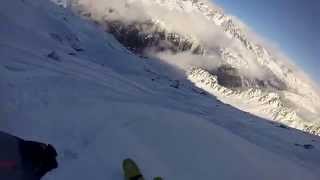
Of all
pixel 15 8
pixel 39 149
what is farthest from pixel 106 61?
pixel 39 149

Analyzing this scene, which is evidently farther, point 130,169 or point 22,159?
point 130,169

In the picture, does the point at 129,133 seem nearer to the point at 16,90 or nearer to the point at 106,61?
the point at 16,90

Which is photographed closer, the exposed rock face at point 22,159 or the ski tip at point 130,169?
the exposed rock face at point 22,159

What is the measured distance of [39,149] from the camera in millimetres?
9008

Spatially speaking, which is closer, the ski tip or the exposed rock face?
the exposed rock face

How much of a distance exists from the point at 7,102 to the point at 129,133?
4602mm

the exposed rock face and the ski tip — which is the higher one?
the exposed rock face

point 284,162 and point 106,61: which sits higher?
point 284,162

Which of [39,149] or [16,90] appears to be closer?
[39,149]

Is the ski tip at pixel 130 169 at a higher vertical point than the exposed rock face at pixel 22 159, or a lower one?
lower

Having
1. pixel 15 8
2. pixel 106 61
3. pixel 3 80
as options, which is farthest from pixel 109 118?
pixel 106 61

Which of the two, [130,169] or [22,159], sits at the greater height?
[22,159]

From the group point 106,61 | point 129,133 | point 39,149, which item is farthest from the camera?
point 106,61

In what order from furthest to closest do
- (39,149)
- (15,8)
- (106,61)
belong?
(106,61), (15,8), (39,149)
